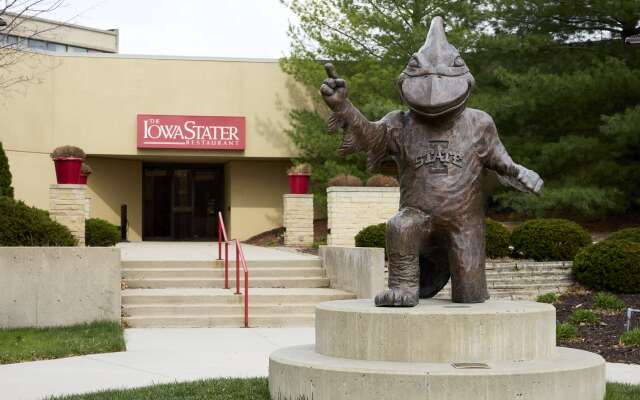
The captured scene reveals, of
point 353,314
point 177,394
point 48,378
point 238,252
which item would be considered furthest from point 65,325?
point 353,314

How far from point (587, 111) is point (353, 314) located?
17201mm

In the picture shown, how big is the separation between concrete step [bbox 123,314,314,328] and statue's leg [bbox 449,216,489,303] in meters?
6.62

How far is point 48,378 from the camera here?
352 inches

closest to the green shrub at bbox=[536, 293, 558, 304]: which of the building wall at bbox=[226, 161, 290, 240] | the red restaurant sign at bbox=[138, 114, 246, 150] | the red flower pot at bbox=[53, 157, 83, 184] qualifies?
the red flower pot at bbox=[53, 157, 83, 184]

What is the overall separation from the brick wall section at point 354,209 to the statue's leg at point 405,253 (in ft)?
45.0

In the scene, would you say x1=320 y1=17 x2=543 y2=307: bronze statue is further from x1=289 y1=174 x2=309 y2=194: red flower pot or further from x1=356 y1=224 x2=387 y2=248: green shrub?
x1=289 y1=174 x2=309 y2=194: red flower pot

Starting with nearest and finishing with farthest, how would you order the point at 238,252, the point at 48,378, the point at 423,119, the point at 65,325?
1. the point at 423,119
2. the point at 48,378
3. the point at 65,325
4. the point at 238,252

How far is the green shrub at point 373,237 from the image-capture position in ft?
54.4

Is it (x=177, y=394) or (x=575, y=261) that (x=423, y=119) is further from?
(x=575, y=261)

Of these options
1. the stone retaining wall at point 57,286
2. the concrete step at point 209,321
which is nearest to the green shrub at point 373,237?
the concrete step at point 209,321

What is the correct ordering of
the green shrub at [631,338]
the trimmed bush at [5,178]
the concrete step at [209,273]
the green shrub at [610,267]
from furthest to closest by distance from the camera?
the trimmed bush at [5,178] < the concrete step at [209,273] < the green shrub at [610,267] < the green shrub at [631,338]

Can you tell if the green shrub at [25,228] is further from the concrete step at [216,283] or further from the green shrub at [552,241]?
the green shrub at [552,241]

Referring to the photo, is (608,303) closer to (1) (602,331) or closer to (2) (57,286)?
(1) (602,331)

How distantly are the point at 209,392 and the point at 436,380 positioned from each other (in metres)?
2.49
